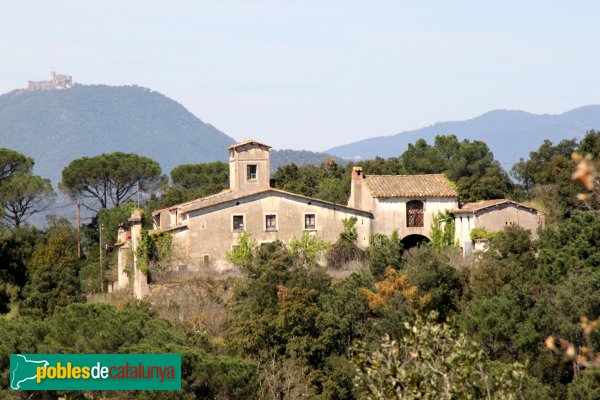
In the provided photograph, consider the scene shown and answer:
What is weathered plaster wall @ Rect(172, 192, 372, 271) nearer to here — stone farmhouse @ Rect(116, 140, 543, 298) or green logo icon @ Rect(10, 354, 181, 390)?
stone farmhouse @ Rect(116, 140, 543, 298)

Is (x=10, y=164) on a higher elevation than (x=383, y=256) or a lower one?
higher

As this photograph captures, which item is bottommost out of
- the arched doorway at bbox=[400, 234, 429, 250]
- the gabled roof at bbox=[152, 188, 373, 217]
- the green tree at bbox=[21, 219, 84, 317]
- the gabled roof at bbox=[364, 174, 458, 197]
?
the green tree at bbox=[21, 219, 84, 317]

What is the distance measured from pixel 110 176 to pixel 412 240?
32432mm

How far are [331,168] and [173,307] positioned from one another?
3535 cm

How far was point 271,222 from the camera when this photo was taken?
1591 inches

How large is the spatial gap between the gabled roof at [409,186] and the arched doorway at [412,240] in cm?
165

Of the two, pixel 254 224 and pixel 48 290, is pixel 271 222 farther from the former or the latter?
pixel 48 290

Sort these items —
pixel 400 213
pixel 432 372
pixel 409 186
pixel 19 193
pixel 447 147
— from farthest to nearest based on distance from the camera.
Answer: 1. pixel 19 193
2. pixel 447 147
3. pixel 409 186
4. pixel 400 213
5. pixel 432 372

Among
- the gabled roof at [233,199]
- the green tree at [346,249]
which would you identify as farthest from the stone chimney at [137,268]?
the green tree at [346,249]

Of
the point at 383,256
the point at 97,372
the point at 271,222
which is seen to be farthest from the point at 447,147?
the point at 97,372

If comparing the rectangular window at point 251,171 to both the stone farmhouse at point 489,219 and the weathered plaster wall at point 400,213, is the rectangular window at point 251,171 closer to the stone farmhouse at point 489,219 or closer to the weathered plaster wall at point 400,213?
the weathered plaster wall at point 400,213

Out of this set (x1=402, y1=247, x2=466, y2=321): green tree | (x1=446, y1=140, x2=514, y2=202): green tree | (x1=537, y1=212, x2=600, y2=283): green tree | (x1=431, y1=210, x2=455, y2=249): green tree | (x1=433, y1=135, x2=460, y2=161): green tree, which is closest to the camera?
(x1=402, y1=247, x2=466, y2=321): green tree

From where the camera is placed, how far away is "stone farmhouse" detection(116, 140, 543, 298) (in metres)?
39.8

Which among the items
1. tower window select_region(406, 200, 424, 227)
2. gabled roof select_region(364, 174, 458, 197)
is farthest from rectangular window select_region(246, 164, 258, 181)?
tower window select_region(406, 200, 424, 227)
